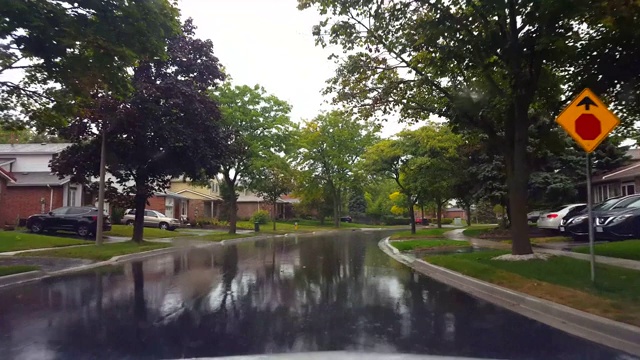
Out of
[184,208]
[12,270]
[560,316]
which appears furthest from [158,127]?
[184,208]

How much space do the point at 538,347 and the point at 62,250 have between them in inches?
695

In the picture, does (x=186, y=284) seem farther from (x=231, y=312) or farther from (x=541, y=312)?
(x=541, y=312)

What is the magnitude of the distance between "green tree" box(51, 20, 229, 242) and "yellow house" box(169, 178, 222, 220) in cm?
3085

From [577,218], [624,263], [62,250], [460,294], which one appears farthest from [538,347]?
[62,250]

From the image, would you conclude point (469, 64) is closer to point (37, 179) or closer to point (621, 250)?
point (621, 250)

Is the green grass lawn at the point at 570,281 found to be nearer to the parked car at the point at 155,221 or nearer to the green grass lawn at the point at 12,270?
the green grass lawn at the point at 12,270

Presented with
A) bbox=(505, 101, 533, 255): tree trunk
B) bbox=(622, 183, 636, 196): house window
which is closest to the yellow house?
bbox=(622, 183, 636, 196): house window

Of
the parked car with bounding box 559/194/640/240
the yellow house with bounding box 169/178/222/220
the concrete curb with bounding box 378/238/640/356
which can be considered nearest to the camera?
the concrete curb with bounding box 378/238/640/356

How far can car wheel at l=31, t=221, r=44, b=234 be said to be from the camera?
27.0m

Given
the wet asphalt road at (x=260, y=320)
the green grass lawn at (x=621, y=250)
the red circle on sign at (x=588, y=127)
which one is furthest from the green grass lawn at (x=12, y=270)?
the green grass lawn at (x=621, y=250)

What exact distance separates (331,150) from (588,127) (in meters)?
49.7

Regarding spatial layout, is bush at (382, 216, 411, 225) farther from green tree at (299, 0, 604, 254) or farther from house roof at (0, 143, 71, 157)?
green tree at (299, 0, 604, 254)

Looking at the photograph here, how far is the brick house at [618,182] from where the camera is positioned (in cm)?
2484

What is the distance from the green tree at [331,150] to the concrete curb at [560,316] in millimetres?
46551
